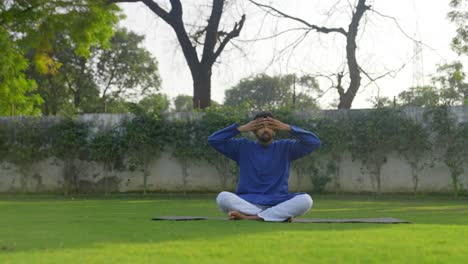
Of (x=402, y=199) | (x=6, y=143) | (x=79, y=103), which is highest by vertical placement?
(x=79, y=103)

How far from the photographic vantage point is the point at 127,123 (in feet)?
54.6

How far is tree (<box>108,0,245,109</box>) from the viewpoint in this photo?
1950 centimetres

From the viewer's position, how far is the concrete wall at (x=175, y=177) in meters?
15.5

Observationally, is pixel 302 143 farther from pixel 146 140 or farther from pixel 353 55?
pixel 353 55

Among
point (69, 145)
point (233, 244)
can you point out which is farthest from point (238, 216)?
point (69, 145)

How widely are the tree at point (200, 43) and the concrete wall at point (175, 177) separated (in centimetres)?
334

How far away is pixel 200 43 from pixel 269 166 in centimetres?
1357

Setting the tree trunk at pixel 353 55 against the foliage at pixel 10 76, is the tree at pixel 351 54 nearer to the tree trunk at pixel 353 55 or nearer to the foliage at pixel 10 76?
the tree trunk at pixel 353 55

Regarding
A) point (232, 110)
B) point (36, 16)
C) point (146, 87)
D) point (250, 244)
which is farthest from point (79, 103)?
point (250, 244)

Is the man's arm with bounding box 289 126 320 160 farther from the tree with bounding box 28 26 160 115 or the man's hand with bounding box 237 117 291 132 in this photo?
the tree with bounding box 28 26 160 115

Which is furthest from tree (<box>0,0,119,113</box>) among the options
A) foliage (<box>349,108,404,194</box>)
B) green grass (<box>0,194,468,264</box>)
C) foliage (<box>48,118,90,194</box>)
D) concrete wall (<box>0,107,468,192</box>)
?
green grass (<box>0,194,468,264</box>)

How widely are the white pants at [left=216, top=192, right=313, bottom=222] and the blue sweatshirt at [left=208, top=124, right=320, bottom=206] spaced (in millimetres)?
129

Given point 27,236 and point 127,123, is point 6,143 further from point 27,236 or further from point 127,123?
point 27,236

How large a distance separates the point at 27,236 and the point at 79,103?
27596mm
